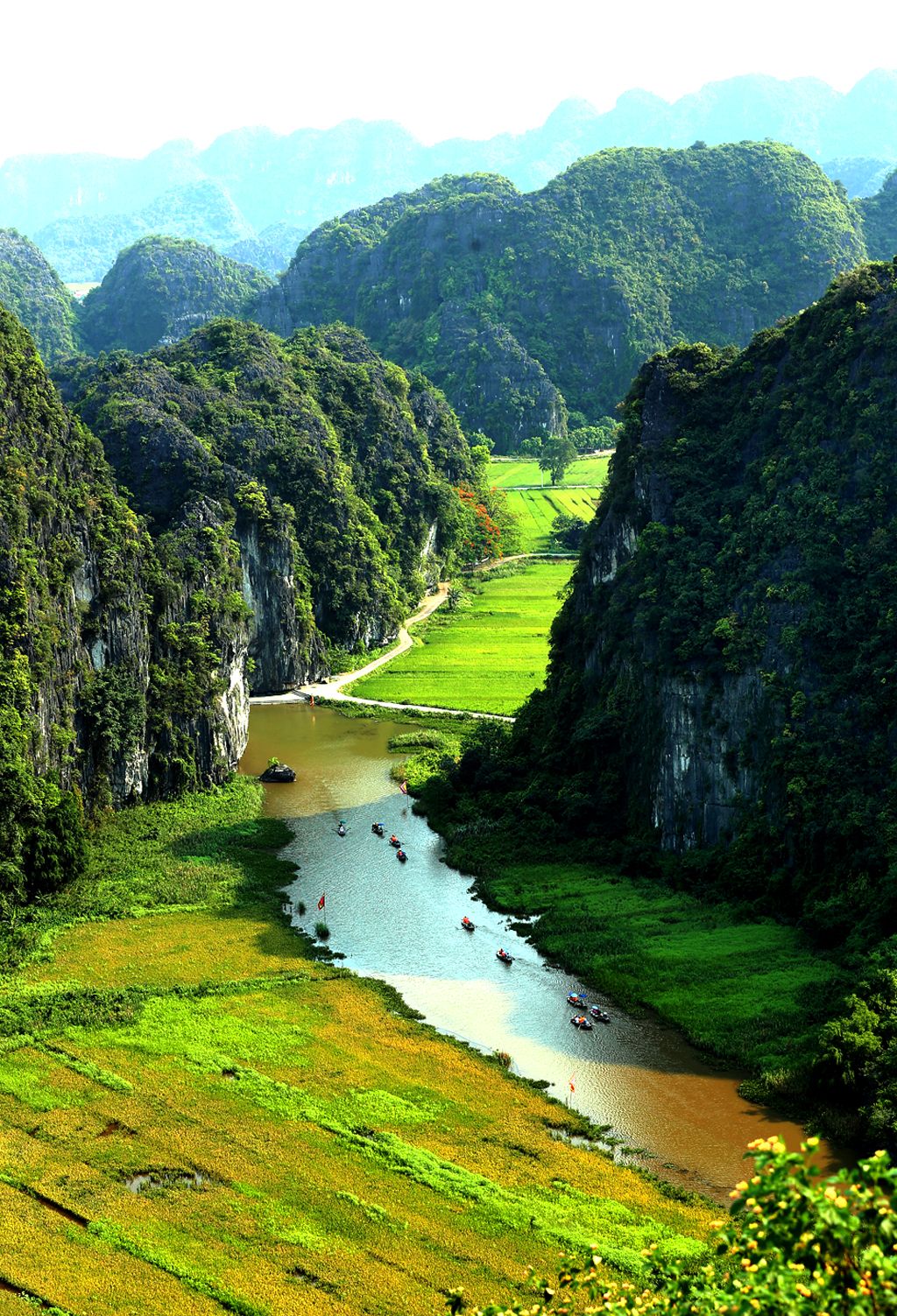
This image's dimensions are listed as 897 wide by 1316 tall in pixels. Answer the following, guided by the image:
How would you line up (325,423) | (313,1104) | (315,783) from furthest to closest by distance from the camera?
(325,423)
(315,783)
(313,1104)

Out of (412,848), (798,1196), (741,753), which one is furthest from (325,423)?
(798,1196)

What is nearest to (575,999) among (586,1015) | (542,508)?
(586,1015)

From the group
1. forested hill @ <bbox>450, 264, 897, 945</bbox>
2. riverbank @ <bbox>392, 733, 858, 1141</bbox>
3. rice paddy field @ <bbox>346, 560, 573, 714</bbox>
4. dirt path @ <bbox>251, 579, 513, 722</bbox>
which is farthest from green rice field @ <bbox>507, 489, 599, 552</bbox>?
riverbank @ <bbox>392, 733, 858, 1141</bbox>

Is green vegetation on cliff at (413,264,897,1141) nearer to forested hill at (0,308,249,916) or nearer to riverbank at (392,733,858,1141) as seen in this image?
riverbank at (392,733,858,1141)

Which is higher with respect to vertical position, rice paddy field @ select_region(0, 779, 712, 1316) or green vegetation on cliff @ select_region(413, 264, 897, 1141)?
green vegetation on cliff @ select_region(413, 264, 897, 1141)

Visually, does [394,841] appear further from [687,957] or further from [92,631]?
[687,957]

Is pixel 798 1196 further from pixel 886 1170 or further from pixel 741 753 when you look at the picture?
pixel 741 753

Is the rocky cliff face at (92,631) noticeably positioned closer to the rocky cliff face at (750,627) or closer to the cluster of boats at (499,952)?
the rocky cliff face at (750,627)
